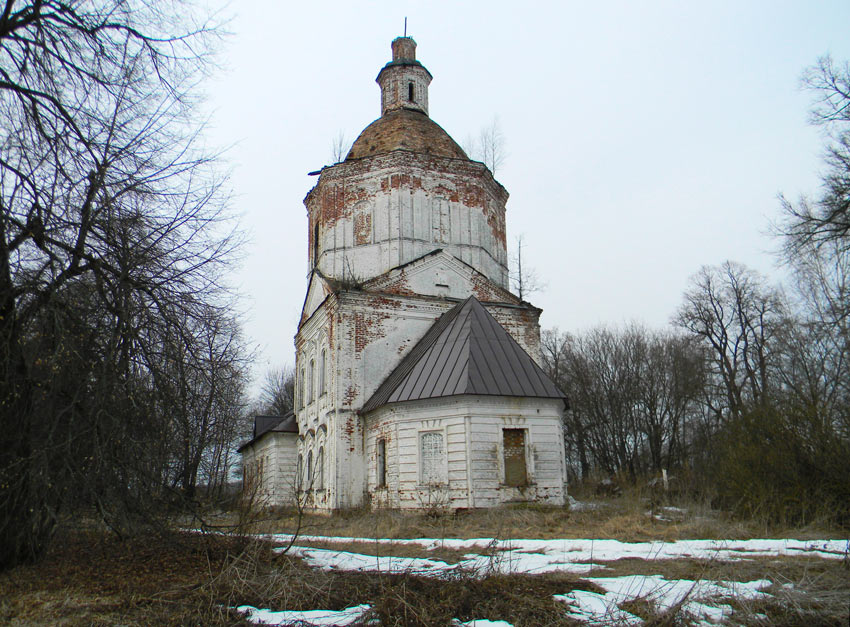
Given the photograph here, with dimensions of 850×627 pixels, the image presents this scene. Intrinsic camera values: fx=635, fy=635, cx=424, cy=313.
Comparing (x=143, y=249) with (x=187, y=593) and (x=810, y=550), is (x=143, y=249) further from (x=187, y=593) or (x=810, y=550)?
(x=810, y=550)

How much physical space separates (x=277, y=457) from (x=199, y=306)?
1526 cm

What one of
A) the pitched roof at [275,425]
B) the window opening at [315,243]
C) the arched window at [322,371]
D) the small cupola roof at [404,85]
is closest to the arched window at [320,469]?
the arched window at [322,371]

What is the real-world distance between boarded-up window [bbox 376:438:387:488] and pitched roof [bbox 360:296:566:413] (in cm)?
102

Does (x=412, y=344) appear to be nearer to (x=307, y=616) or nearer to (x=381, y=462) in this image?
(x=381, y=462)

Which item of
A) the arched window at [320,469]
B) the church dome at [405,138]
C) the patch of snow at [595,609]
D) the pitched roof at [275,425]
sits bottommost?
the patch of snow at [595,609]

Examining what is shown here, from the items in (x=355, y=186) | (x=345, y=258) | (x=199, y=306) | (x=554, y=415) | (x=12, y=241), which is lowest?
(x=554, y=415)

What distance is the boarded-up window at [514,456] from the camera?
14.7m

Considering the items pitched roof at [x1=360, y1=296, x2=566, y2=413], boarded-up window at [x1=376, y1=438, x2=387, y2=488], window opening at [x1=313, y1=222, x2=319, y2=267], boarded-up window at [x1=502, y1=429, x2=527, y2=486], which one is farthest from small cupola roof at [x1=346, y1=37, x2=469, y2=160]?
boarded-up window at [x1=502, y1=429, x2=527, y2=486]

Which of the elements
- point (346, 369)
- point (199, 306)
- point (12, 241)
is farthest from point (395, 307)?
point (12, 241)

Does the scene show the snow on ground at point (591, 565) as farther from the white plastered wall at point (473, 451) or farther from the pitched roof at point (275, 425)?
the pitched roof at point (275, 425)

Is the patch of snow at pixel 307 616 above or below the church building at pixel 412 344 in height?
below

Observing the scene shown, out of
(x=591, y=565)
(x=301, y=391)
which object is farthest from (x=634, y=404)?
(x=591, y=565)

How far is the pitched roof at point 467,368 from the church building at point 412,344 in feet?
0.13

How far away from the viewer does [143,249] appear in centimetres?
709
